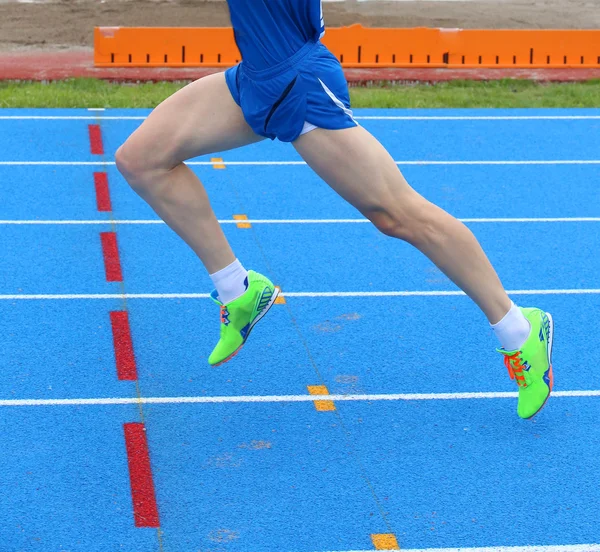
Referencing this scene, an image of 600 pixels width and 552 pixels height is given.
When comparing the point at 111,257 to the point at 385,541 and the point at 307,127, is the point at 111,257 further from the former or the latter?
the point at 385,541

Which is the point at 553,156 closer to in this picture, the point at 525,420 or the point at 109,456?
the point at 525,420

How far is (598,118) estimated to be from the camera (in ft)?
28.5

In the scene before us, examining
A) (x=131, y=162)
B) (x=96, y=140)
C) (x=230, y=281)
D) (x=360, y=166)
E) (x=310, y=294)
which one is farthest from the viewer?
(x=96, y=140)

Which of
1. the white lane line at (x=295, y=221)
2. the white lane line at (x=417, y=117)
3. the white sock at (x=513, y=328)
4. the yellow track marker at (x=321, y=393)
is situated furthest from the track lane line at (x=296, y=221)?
the white sock at (x=513, y=328)

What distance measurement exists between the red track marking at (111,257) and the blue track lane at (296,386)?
46mm

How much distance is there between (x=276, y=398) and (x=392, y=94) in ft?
19.6

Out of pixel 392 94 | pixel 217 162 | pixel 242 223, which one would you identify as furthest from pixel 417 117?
pixel 242 223

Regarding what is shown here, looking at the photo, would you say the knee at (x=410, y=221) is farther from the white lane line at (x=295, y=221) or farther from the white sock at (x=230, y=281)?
the white lane line at (x=295, y=221)

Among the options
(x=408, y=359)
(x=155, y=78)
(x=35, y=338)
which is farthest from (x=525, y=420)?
(x=155, y=78)

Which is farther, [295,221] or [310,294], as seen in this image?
[295,221]

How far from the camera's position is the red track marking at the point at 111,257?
16.4ft

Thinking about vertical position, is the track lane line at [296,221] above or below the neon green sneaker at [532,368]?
below

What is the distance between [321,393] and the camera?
12.4ft

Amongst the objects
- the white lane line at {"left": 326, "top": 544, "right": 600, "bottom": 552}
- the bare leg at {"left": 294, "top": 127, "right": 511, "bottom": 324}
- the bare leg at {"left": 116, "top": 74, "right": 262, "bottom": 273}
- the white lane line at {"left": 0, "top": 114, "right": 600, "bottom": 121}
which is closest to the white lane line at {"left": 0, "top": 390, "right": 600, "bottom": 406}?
the bare leg at {"left": 116, "top": 74, "right": 262, "bottom": 273}
